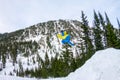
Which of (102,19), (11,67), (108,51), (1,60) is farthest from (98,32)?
(1,60)

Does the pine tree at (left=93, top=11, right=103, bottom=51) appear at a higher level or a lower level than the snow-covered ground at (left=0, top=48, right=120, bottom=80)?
higher

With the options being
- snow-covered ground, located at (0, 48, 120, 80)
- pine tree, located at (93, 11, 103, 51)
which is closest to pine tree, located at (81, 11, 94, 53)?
pine tree, located at (93, 11, 103, 51)

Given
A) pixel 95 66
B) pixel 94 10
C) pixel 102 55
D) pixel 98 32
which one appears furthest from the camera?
pixel 94 10

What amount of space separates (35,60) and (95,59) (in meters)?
179

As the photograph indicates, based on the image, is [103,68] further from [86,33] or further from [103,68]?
[86,33]

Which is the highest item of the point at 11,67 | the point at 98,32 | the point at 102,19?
the point at 102,19

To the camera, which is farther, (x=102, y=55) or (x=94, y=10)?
(x=94, y=10)

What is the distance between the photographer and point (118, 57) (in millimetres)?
16031

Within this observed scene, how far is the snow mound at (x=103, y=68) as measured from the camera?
14461 millimetres

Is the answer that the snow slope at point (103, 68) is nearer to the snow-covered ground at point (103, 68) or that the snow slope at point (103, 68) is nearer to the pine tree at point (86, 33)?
the snow-covered ground at point (103, 68)

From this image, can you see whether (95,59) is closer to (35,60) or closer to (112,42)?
(112,42)

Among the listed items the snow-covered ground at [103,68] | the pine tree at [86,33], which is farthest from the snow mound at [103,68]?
the pine tree at [86,33]

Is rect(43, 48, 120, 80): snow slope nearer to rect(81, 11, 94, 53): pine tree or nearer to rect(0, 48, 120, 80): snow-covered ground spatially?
rect(0, 48, 120, 80): snow-covered ground

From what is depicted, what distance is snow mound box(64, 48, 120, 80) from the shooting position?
47.4 feet
